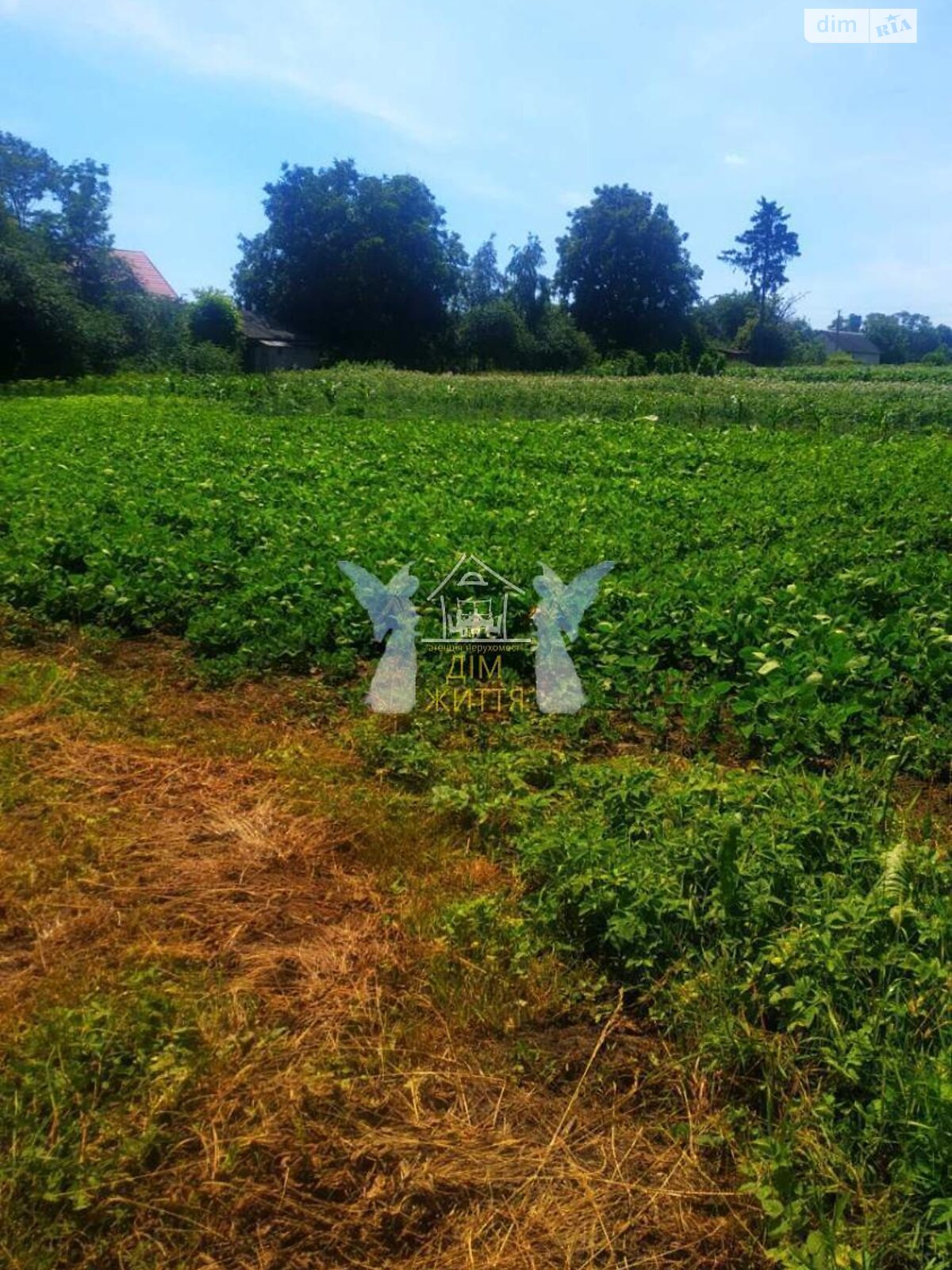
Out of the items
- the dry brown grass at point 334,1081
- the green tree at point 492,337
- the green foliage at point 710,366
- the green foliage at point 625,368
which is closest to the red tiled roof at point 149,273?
the green tree at point 492,337

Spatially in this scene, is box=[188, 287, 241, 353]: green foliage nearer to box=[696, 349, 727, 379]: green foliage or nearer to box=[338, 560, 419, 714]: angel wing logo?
box=[696, 349, 727, 379]: green foliage

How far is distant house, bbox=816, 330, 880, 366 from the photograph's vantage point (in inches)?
3152

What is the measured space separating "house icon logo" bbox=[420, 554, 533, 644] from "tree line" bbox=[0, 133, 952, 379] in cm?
2407

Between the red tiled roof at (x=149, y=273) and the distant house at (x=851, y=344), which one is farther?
the distant house at (x=851, y=344)

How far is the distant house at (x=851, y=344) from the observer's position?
80.1 m

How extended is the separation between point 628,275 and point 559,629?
52.3 metres

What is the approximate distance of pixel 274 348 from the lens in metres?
38.9

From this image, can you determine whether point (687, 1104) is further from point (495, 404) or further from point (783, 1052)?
point (495, 404)

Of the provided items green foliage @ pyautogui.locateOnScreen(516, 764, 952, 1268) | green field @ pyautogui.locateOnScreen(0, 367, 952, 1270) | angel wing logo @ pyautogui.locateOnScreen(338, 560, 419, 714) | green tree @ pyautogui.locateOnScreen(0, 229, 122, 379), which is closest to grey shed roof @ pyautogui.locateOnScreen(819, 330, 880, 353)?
green tree @ pyautogui.locateOnScreen(0, 229, 122, 379)

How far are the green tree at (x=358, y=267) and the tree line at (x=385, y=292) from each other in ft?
0.23

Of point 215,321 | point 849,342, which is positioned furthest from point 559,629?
point 849,342

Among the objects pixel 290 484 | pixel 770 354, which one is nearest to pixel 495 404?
pixel 290 484

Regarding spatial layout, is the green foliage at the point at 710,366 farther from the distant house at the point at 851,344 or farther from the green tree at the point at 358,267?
the distant house at the point at 851,344

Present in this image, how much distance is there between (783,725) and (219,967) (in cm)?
255
